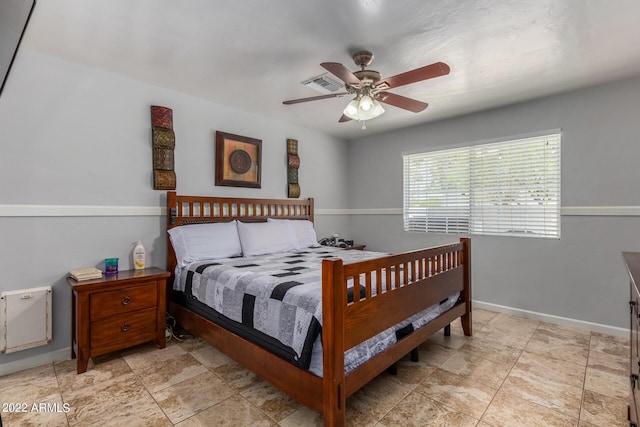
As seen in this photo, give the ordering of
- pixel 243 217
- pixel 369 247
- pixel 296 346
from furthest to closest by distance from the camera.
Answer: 1. pixel 369 247
2. pixel 243 217
3. pixel 296 346

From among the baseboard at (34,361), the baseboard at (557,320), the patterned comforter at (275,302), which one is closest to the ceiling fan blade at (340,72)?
the patterned comforter at (275,302)

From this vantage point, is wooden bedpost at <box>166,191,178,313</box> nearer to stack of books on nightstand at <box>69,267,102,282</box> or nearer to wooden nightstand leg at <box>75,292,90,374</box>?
stack of books on nightstand at <box>69,267,102,282</box>

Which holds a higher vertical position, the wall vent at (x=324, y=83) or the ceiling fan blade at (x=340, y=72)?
the wall vent at (x=324, y=83)

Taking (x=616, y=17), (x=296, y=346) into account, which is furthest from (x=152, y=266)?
(x=616, y=17)

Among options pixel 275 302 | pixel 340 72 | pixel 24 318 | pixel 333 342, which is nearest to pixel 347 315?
pixel 333 342

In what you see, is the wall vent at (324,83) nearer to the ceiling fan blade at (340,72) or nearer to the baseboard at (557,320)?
the ceiling fan blade at (340,72)

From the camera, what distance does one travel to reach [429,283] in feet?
7.44

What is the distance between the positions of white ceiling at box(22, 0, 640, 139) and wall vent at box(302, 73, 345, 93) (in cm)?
7

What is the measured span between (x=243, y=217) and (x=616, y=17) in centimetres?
344

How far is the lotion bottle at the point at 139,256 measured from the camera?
276 cm

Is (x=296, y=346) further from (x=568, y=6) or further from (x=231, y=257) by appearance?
(x=568, y=6)

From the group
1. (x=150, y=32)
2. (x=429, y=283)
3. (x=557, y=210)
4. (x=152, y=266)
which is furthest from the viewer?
(x=557, y=210)

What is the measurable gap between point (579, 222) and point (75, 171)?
4612 mm

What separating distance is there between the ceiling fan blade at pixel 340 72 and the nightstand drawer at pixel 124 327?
2287 millimetres
